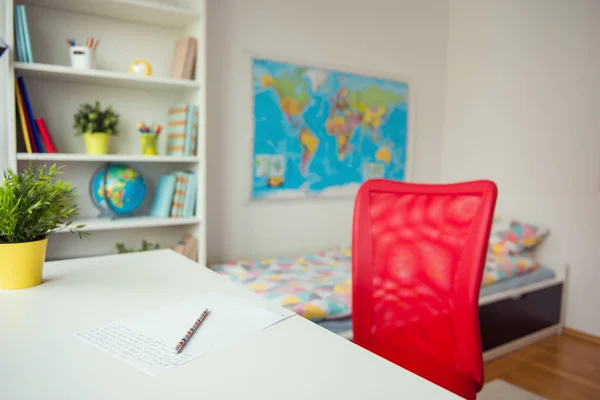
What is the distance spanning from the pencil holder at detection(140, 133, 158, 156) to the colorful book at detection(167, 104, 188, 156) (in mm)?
98

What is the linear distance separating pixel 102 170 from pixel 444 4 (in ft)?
9.94

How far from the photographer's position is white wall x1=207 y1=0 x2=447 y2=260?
8.43ft

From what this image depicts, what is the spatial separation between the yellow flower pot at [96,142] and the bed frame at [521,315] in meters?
2.08

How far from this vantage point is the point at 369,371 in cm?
65

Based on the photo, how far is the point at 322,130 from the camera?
2.97 meters

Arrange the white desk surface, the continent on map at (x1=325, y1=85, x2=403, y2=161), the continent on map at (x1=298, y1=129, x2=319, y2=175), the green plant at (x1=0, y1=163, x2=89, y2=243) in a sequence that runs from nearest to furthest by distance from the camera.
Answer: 1. the white desk surface
2. the green plant at (x1=0, y1=163, x2=89, y2=243)
3. the continent on map at (x1=298, y1=129, x2=319, y2=175)
4. the continent on map at (x1=325, y1=85, x2=403, y2=161)

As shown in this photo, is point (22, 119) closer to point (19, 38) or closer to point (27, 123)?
point (27, 123)

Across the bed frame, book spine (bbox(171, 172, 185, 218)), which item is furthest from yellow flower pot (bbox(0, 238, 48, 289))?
the bed frame

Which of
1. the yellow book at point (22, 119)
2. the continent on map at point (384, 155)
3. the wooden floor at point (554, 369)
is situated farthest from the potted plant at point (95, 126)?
the wooden floor at point (554, 369)

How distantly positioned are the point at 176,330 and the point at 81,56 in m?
1.64

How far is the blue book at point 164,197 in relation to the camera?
86.8 inches

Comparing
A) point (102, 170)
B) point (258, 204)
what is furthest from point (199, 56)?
point (258, 204)

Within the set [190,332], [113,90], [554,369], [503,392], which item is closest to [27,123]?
[113,90]

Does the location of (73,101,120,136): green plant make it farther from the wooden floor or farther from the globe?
the wooden floor
